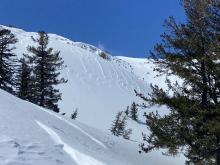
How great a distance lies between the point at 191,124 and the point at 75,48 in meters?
182

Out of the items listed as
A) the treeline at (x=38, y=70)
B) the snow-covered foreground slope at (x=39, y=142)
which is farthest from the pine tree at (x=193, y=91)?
the treeline at (x=38, y=70)

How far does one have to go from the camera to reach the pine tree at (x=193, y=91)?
16.9m

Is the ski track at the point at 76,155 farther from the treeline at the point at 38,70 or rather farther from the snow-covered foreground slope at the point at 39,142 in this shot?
the treeline at the point at 38,70

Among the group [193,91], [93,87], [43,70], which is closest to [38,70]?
[43,70]

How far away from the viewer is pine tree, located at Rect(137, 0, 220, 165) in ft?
55.5

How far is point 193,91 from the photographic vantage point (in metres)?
18.0

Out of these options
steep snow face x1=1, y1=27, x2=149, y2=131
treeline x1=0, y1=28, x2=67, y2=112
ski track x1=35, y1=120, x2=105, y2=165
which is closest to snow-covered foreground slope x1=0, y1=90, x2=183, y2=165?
ski track x1=35, y1=120, x2=105, y2=165

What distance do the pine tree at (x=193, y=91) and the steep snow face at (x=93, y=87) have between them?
6729 centimetres

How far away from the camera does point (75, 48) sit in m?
197

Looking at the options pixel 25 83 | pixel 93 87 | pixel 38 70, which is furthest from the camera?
pixel 93 87

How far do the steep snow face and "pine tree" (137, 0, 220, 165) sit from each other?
221ft

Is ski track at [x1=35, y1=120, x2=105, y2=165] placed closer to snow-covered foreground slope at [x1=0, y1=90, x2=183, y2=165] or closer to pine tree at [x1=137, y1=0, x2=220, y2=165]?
snow-covered foreground slope at [x1=0, y1=90, x2=183, y2=165]

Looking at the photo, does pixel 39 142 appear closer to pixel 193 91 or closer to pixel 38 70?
pixel 193 91

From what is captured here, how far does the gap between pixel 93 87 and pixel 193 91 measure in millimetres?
122243
